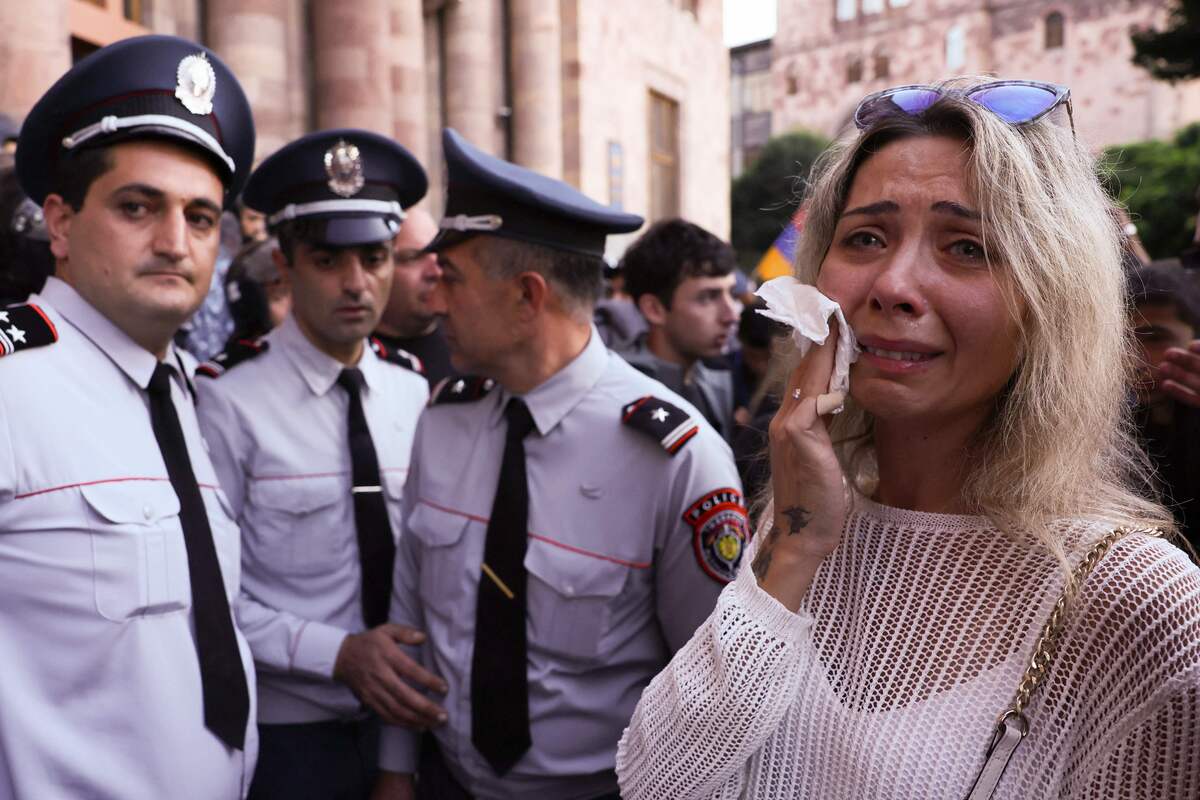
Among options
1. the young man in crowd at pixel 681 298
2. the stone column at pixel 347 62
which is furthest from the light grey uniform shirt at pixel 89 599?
the stone column at pixel 347 62

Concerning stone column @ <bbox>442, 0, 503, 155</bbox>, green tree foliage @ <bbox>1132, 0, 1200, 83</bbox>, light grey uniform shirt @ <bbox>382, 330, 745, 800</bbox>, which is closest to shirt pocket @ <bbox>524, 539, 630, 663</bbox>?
light grey uniform shirt @ <bbox>382, 330, 745, 800</bbox>

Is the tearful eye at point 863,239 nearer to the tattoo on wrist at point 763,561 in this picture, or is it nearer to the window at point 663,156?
the tattoo on wrist at point 763,561

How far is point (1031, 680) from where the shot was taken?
1.29 metres

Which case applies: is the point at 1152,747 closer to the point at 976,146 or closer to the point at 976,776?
the point at 976,776

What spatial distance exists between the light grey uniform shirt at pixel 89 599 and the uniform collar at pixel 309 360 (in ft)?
2.78

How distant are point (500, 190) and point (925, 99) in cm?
127

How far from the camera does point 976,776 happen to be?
1292mm

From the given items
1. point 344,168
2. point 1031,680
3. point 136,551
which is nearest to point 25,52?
point 344,168

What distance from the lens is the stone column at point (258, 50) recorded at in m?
8.98

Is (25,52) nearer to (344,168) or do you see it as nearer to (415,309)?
(415,309)

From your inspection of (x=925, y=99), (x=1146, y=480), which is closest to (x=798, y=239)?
(x=925, y=99)

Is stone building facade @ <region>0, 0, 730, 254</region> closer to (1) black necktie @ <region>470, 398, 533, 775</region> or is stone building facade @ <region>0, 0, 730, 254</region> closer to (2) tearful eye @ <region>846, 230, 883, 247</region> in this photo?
(1) black necktie @ <region>470, 398, 533, 775</region>

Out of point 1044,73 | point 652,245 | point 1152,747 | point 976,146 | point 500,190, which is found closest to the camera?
point 1152,747

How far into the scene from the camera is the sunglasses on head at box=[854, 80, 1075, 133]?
4.82 ft
